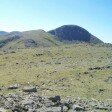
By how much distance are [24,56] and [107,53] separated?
2058 centimetres

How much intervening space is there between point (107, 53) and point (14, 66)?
29.6 meters

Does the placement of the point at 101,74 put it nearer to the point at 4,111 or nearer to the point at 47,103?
the point at 47,103

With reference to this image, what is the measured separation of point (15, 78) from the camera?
49812 millimetres

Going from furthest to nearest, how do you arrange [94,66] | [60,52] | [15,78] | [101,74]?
[60,52]
[94,66]
[101,74]
[15,78]

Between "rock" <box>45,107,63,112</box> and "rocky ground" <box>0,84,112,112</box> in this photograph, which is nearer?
"rocky ground" <box>0,84,112,112</box>

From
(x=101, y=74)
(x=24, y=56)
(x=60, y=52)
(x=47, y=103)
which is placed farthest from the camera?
(x=60, y=52)

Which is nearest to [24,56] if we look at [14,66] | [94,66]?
[14,66]

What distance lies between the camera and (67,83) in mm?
45500

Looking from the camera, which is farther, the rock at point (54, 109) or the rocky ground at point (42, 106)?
the rock at point (54, 109)

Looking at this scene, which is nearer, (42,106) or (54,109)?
(54,109)

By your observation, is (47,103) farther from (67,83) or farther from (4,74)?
(4,74)

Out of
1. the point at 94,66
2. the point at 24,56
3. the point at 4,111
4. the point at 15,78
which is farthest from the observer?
the point at 24,56

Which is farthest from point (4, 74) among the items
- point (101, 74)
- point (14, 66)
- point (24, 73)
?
point (101, 74)

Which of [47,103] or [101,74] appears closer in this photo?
[47,103]
